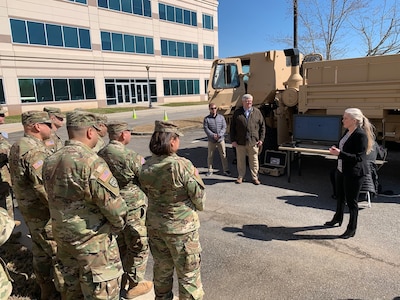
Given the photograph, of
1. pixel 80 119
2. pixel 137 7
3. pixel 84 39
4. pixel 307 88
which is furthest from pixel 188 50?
pixel 80 119

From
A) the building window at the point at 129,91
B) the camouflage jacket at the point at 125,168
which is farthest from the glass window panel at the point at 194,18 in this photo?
the camouflage jacket at the point at 125,168

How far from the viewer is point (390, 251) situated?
3.75 meters

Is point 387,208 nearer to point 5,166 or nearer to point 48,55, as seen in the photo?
point 5,166

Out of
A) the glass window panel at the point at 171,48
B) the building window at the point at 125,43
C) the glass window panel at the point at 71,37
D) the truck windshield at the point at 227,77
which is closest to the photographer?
the truck windshield at the point at 227,77

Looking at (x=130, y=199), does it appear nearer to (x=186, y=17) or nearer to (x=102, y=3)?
(x=102, y=3)

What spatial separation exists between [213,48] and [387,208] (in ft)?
117

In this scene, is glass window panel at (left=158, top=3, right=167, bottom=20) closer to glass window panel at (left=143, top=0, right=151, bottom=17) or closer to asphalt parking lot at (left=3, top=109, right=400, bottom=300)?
glass window panel at (left=143, top=0, right=151, bottom=17)

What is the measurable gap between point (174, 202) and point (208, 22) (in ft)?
125

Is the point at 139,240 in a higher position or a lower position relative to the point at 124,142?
lower

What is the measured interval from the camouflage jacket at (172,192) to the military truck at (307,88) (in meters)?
4.71

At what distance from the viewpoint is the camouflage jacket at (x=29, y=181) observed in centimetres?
296

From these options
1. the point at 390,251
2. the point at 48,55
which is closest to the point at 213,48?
the point at 48,55

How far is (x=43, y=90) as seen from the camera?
23.5 m

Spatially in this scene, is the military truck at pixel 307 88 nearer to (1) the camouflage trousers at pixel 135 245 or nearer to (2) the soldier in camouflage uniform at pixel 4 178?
(1) the camouflage trousers at pixel 135 245
